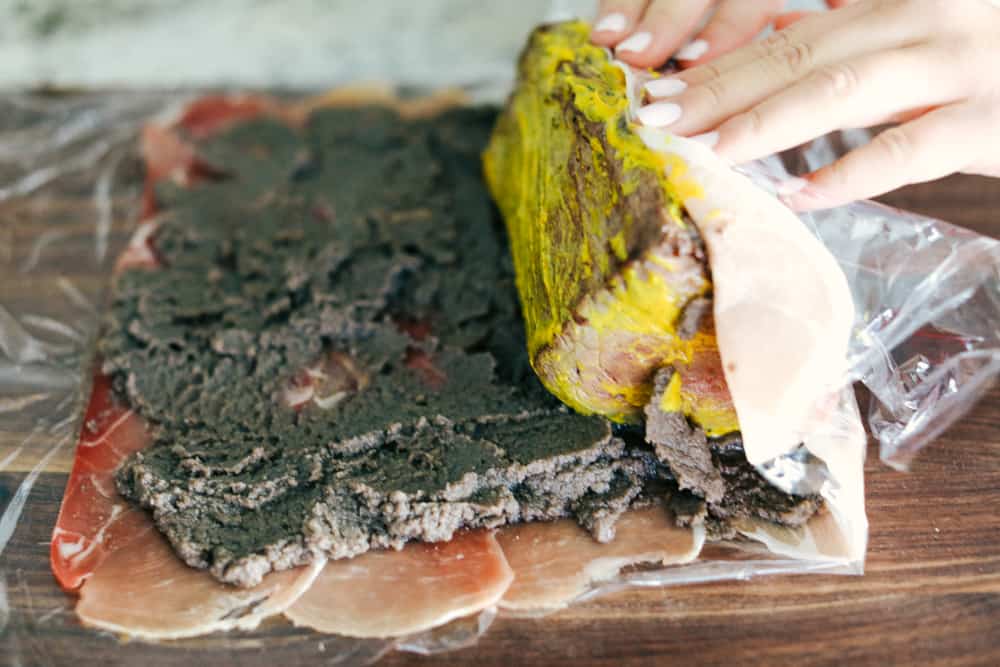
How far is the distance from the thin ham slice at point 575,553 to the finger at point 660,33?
0.75m

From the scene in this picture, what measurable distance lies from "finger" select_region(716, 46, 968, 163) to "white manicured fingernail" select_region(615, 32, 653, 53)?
0.31m

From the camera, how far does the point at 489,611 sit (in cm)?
122

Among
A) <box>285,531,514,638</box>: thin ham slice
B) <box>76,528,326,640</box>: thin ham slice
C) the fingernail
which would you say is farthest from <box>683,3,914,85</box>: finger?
<box>76,528,326,640</box>: thin ham slice

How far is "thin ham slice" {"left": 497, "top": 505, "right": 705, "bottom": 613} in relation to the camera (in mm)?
1235

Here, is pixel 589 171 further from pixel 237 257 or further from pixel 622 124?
pixel 237 257

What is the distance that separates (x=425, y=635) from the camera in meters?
1.19

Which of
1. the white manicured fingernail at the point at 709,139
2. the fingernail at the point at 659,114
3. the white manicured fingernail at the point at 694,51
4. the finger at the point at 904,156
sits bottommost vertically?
the finger at the point at 904,156

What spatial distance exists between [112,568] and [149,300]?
0.56 meters

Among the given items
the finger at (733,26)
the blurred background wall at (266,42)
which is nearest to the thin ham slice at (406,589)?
the finger at (733,26)

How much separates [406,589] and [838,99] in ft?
2.99

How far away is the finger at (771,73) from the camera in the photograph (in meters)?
1.26

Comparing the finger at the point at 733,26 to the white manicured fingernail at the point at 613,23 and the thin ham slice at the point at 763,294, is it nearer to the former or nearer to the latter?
the white manicured fingernail at the point at 613,23

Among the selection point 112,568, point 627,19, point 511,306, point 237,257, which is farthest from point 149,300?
point 627,19

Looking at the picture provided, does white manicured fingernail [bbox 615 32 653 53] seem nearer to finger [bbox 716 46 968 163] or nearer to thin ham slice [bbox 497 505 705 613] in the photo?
finger [bbox 716 46 968 163]
